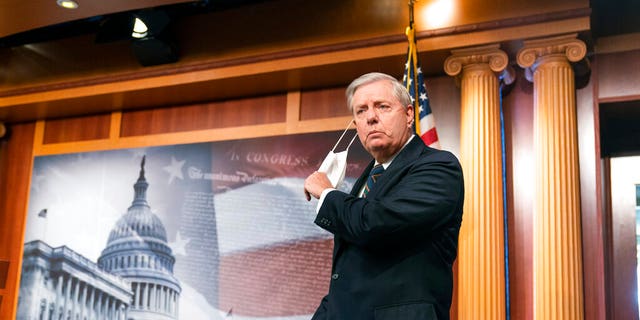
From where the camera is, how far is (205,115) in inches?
183

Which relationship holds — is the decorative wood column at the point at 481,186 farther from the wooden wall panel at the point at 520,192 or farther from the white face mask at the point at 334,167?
the white face mask at the point at 334,167

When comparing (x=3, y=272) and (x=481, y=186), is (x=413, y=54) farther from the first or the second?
(x=3, y=272)

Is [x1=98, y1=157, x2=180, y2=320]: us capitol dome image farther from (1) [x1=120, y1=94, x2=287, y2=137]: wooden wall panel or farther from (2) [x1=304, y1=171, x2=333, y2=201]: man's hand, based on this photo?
(2) [x1=304, y1=171, x2=333, y2=201]: man's hand

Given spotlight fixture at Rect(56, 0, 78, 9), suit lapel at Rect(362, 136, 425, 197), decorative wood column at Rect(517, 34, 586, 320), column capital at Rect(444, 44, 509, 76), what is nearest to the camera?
suit lapel at Rect(362, 136, 425, 197)

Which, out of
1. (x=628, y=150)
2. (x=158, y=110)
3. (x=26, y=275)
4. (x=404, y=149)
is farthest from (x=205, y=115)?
(x=404, y=149)

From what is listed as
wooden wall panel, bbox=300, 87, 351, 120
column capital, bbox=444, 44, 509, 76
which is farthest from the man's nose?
wooden wall panel, bbox=300, 87, 351, 120

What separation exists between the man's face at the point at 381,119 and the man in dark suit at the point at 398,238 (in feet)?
0.19

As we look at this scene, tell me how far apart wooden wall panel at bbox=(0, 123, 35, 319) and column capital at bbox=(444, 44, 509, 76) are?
315 centimetres

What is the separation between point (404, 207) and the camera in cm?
174

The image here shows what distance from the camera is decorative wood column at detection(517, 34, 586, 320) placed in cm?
321

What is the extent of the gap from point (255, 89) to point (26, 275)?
2.01 metres

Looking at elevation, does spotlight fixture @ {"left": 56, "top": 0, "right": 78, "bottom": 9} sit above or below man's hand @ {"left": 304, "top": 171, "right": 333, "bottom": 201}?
above

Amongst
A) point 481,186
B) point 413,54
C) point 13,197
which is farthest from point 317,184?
point 13,197

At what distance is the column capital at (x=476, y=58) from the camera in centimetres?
361
